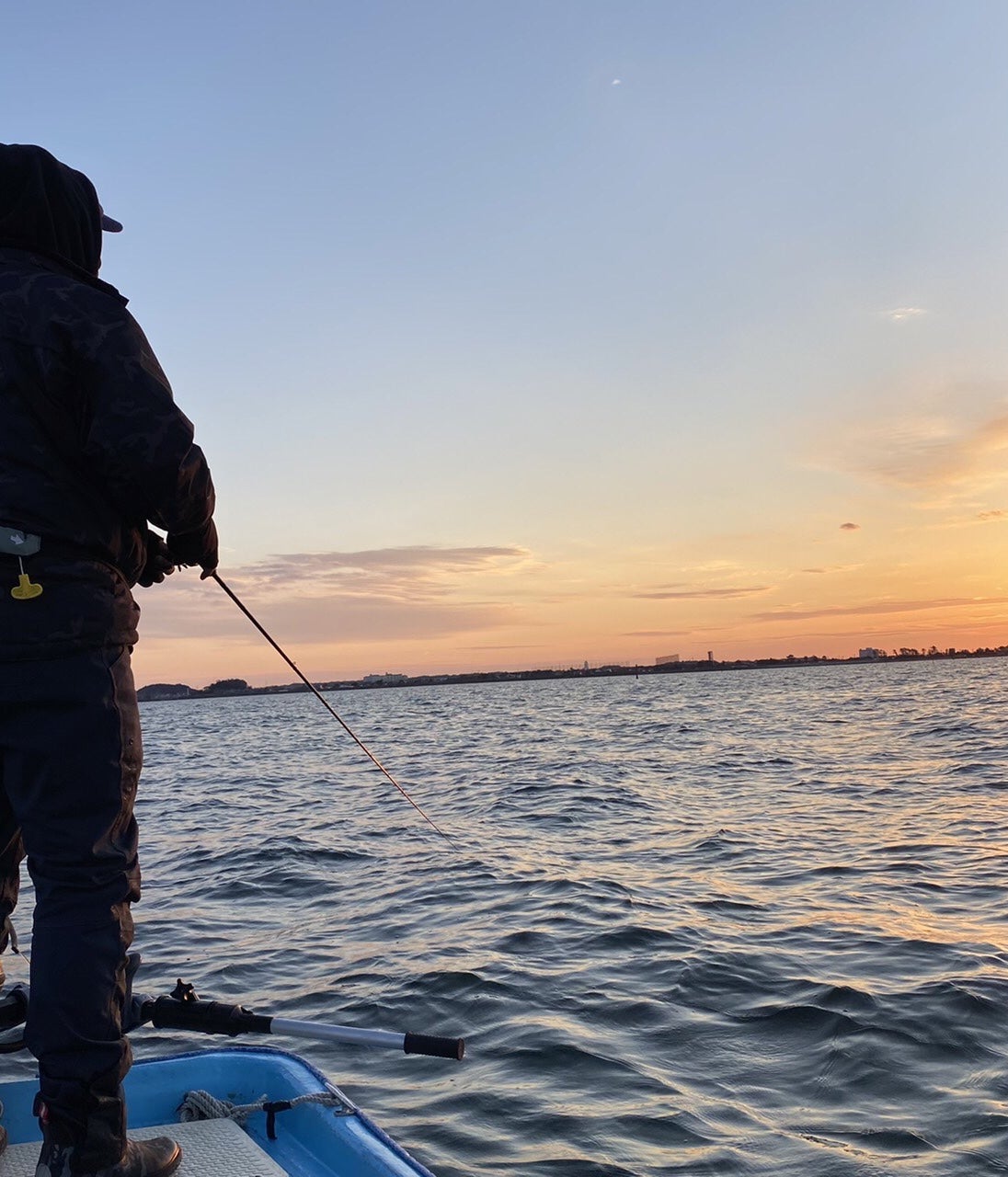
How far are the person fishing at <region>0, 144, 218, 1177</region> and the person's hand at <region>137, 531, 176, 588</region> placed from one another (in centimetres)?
29

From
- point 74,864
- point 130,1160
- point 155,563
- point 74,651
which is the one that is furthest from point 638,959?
point 74,651

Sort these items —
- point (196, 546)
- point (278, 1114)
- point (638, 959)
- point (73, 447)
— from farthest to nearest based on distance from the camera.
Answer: point (638, 959) < point (278, 1114) < point (196, 546) < point (73, 447)

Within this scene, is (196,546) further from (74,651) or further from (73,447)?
(74,651)

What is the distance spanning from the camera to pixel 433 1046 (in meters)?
3.01

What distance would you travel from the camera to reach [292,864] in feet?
36.3

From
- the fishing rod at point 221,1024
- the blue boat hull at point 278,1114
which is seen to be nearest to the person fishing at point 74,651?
the fishing rod at point 221,1024

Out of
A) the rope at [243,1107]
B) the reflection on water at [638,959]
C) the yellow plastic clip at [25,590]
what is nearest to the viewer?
the yellow plastic clip at [25,590]

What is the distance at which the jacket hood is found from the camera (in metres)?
2.67

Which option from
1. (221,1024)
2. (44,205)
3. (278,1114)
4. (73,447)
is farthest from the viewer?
(278,1114)

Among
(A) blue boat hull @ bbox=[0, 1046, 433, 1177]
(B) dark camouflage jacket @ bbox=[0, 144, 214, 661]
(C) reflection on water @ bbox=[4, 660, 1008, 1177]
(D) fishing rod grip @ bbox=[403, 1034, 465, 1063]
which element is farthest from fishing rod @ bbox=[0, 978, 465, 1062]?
(C) reflection on water @ bbox=[4, 660, 1008, 1177]

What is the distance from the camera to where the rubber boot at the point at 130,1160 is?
249 cm

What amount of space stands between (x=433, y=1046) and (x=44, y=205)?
2.66m

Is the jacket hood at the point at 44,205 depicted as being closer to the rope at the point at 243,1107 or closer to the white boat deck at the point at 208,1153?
the white boat deck at the point at 208,1153

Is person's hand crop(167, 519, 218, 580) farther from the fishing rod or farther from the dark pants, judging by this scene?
the fishing rod
